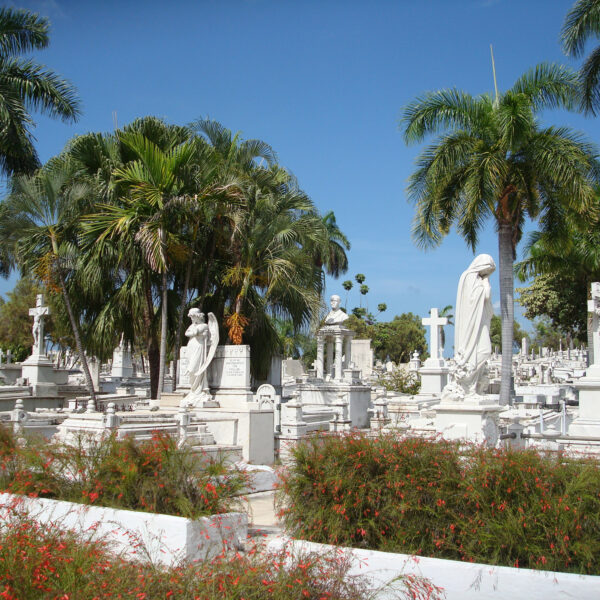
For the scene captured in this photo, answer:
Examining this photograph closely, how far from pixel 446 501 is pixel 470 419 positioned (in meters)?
4.05

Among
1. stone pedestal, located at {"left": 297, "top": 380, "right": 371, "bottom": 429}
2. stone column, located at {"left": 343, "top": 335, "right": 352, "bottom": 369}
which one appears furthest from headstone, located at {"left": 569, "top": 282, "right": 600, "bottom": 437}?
stone column, located at {"left": 343, "top": 335, "right": 352, "bottom": 369}

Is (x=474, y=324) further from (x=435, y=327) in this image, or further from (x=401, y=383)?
(x=401, y=383)

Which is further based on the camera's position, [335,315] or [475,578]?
[335,315]

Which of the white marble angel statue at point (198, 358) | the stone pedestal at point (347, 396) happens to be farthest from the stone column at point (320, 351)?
the white marble angel statue at point (198, 358)

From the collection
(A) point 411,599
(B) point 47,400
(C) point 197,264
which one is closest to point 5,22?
(C) point 197,264

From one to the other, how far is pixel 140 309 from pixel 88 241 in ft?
8.51

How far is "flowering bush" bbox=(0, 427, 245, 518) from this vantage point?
5.61 m

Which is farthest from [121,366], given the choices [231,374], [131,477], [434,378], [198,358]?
[131,477]

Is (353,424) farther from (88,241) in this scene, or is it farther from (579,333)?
(579,333)

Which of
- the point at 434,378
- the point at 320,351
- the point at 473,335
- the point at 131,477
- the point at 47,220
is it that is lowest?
the point at 131,477

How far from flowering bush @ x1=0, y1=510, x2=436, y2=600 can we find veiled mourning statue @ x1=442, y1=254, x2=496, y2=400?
5047 mm

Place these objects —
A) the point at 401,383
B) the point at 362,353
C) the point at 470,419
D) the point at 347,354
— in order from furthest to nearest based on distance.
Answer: the point at 362,353, the point at 401,383, the point at 347,354, the point at 470,419

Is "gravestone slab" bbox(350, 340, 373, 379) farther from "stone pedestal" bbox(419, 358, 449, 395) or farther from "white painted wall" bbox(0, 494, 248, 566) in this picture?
"white painted wall" bbox(0, 494, 248, 566)

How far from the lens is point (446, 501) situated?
5254 millimetres
